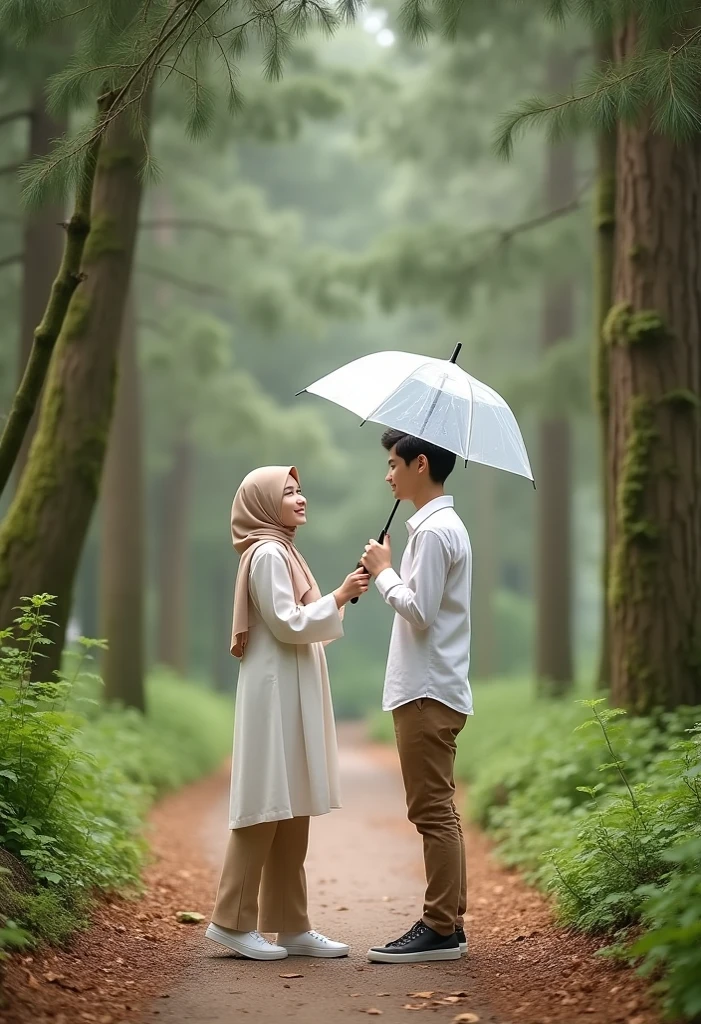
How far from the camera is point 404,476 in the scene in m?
5.10

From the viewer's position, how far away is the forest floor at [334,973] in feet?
13.3

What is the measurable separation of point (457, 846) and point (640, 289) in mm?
3953

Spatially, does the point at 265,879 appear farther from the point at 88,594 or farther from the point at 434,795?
the point at 88,594

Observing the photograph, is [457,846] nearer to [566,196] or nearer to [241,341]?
[566,196]

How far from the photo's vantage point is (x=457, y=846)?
4.86m

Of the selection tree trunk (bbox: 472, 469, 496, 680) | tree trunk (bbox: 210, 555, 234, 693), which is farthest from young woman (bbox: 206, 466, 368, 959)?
tree trunk (bbox: 210, 555, 234, 693)

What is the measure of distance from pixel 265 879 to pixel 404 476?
1993 mm

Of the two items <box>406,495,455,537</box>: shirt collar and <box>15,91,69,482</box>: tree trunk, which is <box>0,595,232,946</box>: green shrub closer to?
<box>406,495,455,537</box>: shirt collar

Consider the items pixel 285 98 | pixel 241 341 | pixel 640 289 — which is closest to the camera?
pixel 640 289

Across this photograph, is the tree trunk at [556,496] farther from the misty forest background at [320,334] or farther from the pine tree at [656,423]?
the pine tree at [656,423]

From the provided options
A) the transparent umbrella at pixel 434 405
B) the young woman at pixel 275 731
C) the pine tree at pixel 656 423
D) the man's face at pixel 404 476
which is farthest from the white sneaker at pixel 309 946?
the pine tree at pixel 656 423

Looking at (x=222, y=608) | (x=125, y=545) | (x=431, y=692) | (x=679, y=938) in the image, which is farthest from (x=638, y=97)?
(x=222, y=608)

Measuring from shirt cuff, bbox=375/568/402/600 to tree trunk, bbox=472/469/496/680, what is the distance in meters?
19.0

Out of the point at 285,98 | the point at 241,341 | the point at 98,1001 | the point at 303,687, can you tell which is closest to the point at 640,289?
the point at 303,687
